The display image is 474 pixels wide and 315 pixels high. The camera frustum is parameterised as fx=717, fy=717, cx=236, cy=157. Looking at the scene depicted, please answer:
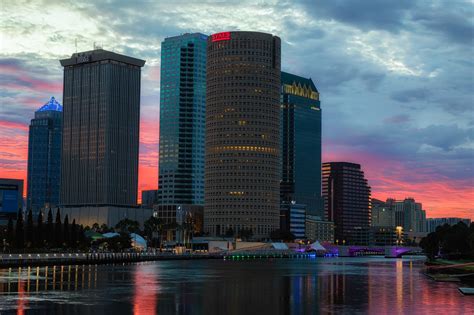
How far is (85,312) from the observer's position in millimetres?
76438

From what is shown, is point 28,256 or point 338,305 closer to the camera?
point 338,305

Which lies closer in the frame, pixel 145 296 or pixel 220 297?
pixel 145 296

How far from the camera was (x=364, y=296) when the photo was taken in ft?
334

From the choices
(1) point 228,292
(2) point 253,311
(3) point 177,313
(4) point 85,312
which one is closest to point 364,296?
(1) point 228,292

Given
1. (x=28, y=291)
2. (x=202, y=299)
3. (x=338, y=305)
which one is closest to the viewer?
(x=338, y=305)

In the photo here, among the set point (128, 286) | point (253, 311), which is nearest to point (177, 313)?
point (253, 311)

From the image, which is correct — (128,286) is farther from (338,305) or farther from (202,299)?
(338,305)

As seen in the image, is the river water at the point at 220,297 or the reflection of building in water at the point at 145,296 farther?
the river water at the point at 220,297

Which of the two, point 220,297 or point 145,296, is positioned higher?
point 145,296

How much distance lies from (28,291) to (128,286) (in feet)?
64.7

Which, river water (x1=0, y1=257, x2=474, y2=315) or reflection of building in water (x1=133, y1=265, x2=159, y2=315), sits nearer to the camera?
reflection of building in water (x1=133, y1=265, x2=159, y2=315)

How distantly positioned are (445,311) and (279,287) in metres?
43.3

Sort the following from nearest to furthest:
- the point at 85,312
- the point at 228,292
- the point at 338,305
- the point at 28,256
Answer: the point at 85,312 → the point at 338,305 → the point at 228,292 → the point at 28,256

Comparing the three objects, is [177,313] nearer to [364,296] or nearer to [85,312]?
[85,312]
